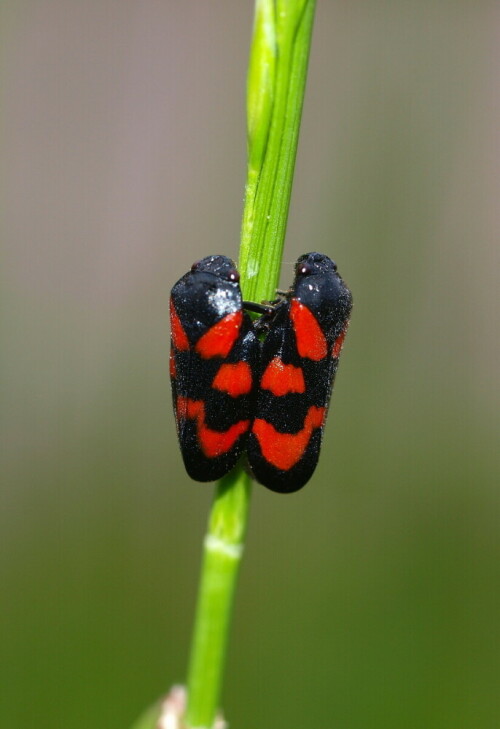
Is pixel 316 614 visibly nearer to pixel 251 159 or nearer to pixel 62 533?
pixel 62 533

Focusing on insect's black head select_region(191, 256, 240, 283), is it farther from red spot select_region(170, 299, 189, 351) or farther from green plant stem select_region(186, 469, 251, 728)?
green plant stem select_region(186, 469, 251, 728)

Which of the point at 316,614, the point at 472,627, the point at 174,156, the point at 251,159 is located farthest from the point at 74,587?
the point at 251,159

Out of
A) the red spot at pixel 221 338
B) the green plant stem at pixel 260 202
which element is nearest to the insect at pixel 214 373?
the red spot at pixel 221 338

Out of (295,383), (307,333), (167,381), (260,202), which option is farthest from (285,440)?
(167,381)

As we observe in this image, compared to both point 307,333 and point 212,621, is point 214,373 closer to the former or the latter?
point 307,333

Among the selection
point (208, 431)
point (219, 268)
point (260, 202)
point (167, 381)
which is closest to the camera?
point (260, 202)

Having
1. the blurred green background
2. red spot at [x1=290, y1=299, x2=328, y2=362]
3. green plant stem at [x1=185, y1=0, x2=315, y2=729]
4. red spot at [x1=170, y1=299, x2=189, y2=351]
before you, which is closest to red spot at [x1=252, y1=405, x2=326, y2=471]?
red spot at [x1=290, y1=299, x2=328, y2=362]
